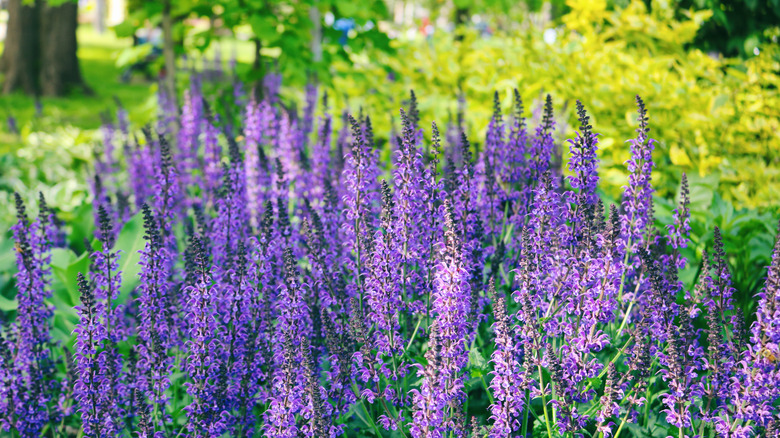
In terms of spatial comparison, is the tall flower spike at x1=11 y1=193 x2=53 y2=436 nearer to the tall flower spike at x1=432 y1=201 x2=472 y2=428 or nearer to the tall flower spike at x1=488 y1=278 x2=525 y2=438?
the tall flower spike at x1=432 y1=201 x2=472 y2=428

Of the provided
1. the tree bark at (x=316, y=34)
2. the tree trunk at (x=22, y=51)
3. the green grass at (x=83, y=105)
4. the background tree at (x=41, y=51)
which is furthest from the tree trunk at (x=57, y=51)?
the tree bark at (x=316, y=34)

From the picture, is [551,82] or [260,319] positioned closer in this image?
[260,319]

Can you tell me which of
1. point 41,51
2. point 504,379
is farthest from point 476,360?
point 41,51

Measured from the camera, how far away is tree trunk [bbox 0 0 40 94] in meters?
15.4

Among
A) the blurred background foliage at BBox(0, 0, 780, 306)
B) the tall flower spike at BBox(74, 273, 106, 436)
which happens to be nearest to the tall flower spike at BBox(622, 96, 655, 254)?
the blurred background foliage at BBox(0, 0, 780, 306)

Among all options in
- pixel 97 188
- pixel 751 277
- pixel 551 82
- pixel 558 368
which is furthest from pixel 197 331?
pixel 551 82

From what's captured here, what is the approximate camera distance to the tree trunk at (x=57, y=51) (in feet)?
52.0

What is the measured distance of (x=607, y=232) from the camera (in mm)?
2385

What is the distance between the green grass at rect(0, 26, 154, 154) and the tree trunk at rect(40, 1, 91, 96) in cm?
42

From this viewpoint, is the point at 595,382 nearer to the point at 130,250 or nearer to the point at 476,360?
the point at 476,360

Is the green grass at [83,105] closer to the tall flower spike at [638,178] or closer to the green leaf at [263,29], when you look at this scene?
the green leaf at [263,29]

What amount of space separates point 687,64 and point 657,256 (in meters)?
3.48

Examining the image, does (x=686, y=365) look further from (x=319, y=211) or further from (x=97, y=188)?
(x=97, y=188)

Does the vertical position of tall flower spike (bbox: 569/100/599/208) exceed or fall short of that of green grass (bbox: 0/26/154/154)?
it exceeds it
